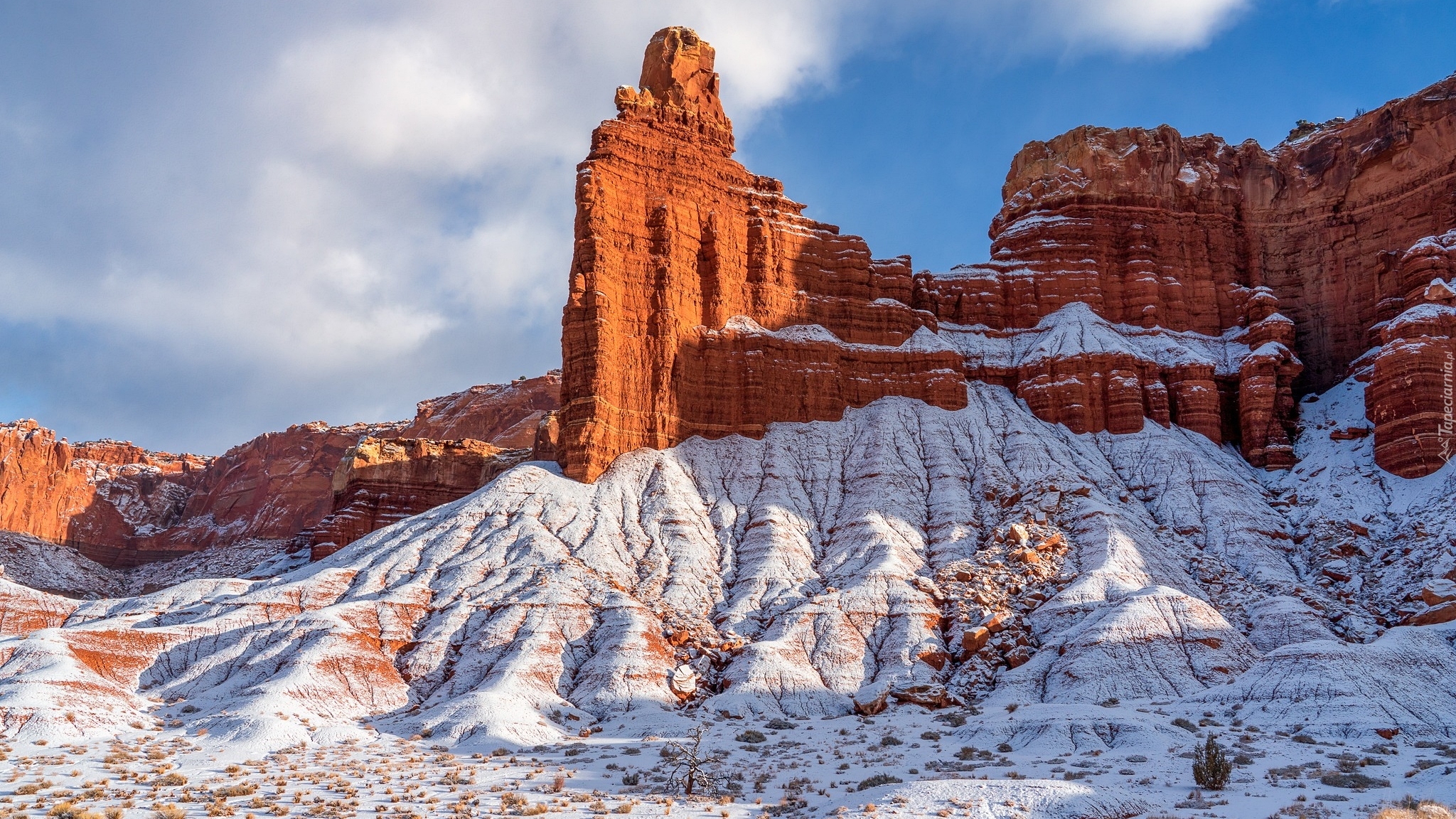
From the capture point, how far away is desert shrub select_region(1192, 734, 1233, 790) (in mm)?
33438

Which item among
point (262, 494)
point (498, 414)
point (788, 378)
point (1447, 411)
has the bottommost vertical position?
point (1447, 411)

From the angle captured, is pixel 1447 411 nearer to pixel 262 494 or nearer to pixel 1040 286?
pixel 1040 286

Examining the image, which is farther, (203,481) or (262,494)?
(203,481)

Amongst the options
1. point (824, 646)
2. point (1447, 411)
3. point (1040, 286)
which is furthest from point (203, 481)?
point (1447, 411)

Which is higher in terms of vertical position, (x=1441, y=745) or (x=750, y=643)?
(x=750, y=643)

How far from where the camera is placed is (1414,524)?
2699 inches

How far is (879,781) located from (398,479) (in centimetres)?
6772

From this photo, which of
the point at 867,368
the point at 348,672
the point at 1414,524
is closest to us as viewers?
the point at 348,672

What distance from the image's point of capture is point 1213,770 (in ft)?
110

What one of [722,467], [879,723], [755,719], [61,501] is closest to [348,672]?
[755,719]

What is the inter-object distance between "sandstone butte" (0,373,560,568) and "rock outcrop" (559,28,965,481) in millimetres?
37018

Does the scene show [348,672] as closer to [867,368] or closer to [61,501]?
[867,368]

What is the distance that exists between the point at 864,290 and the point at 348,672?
52.6 metres

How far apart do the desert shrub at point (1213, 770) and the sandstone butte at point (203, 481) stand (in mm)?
88760
